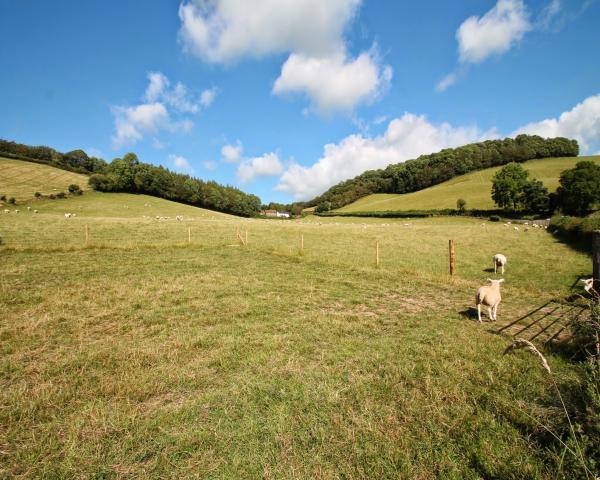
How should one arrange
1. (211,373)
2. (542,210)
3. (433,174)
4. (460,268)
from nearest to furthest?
(211,373) → (460,268) → (542,210) → (433,174)

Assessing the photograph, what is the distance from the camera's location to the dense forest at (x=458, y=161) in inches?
4574

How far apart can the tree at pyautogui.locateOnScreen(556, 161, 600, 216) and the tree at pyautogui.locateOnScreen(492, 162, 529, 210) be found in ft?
28.0

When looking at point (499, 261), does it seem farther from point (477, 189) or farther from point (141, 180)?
point (141, 180)

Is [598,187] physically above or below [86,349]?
above

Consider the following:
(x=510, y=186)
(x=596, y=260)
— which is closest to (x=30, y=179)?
(x=596, y=260)

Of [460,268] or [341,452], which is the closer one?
[341,452]

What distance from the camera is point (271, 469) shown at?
11.4 feet

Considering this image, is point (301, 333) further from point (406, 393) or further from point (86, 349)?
point (86, 349)

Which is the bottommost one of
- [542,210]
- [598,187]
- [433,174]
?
[542,210]

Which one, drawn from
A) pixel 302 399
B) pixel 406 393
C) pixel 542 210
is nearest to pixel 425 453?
pixel 406 393

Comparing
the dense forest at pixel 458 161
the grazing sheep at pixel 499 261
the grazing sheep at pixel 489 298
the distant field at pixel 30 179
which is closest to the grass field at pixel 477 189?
the dense forest at pixel 458 161

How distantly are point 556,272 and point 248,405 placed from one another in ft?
70.3

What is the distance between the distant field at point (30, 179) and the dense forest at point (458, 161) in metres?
99.9

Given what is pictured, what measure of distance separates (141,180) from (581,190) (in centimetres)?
10737
